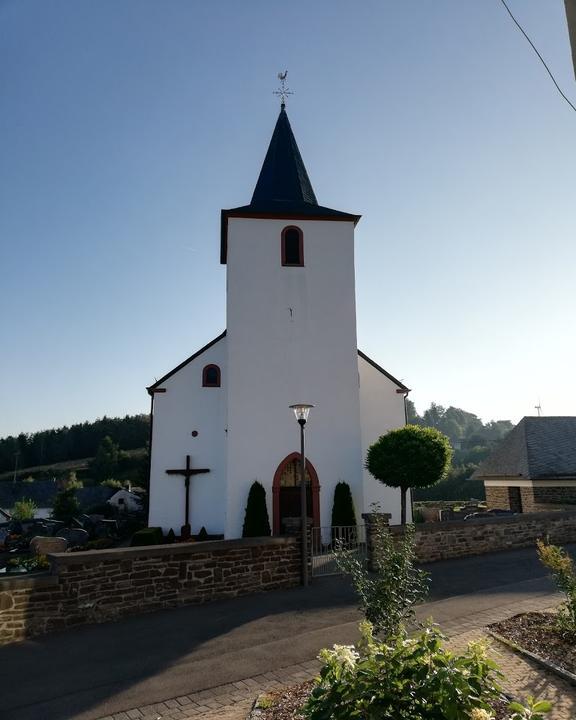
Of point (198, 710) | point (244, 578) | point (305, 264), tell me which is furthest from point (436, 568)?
point (305, 264)

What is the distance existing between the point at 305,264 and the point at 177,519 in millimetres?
10530

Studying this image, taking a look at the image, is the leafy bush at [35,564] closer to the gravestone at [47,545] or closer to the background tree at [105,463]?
the gravestone at [47,545]

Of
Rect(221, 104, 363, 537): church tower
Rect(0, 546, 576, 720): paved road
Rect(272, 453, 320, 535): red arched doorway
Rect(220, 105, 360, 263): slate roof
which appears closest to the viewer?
Rect(0, 546, 576, 720): paved road

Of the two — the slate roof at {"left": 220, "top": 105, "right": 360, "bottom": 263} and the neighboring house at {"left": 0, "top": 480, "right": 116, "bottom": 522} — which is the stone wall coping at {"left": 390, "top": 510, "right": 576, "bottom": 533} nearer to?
the slate roof at {"left": 220, "top": 105, "right": 360, "bottom": 263}

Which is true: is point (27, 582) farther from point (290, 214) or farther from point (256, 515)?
point (290, 214)

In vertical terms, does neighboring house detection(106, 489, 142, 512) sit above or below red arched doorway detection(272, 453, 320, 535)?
below

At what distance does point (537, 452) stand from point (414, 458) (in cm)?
1156

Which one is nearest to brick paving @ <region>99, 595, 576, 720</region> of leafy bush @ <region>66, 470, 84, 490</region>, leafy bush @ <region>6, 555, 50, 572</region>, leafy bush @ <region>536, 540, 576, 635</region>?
leafy bush @ <region>536, 540, 576, 635</region>

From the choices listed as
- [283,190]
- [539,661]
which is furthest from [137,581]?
[283,190]

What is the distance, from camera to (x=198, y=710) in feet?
17.4

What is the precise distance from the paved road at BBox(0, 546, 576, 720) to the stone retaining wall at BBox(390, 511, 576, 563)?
80.7 inches

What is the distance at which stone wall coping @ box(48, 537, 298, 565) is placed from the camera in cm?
862

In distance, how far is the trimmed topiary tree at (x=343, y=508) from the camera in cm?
1588

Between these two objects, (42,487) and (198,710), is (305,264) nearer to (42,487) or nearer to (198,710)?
(198,710)
